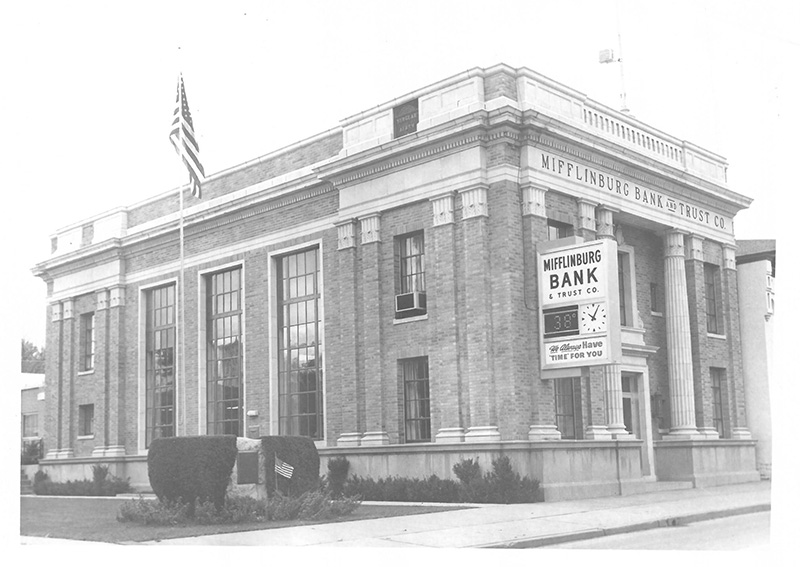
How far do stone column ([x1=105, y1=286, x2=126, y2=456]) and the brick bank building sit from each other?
7 cm

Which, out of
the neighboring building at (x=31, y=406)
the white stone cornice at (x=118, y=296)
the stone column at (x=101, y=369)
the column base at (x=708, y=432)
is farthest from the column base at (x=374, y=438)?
the neighboring building at (x=31, y=406)

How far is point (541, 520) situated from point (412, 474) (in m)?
6.68

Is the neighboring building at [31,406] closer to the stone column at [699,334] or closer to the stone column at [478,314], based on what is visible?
the stone column at [478,314]

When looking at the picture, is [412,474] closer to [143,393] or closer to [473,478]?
[473,478]

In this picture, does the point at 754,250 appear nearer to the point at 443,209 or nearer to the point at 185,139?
the point at 443,209

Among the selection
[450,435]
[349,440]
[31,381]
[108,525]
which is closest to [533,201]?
[450,435]

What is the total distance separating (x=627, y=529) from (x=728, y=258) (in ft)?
50.0

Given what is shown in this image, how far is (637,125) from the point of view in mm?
26625

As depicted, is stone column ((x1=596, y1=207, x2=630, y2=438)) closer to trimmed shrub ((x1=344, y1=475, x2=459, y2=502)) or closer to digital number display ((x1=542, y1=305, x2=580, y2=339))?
digital number display ((x1=542, y1=305, x2=580, y2=339))

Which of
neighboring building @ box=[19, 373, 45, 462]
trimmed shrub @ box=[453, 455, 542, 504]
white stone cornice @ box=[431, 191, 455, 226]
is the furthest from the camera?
neighboring building @ box=[19, 373, 45, 462]

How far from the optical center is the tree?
46250 mm

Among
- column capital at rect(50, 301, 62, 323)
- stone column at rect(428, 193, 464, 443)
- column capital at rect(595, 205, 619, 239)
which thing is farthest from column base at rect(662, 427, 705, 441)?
column capital at rect(50, 301, 62, 323)

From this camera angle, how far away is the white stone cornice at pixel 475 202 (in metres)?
23.1

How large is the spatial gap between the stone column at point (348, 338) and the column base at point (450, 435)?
2822 mm
